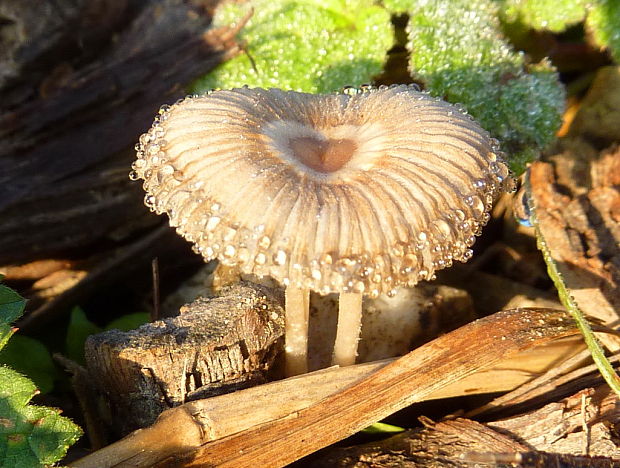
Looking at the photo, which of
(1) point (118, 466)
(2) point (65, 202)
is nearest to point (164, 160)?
(1) point (118, 466)

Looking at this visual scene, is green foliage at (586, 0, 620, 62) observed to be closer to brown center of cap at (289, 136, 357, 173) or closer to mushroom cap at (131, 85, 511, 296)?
mushroom cap at (131, 85, 511, 296)

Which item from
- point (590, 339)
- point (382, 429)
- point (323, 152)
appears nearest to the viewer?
point (323, 152)

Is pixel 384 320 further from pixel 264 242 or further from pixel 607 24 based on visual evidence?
pixel 607 24

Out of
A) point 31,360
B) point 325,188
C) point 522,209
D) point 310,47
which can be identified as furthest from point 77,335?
point 522,209

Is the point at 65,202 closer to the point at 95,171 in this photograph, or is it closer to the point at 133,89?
the point at 95,171

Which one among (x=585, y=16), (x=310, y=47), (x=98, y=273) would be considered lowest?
(x=98, y=273)

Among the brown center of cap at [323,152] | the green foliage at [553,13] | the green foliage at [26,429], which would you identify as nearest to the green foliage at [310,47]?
the green foliage at [553,13]
